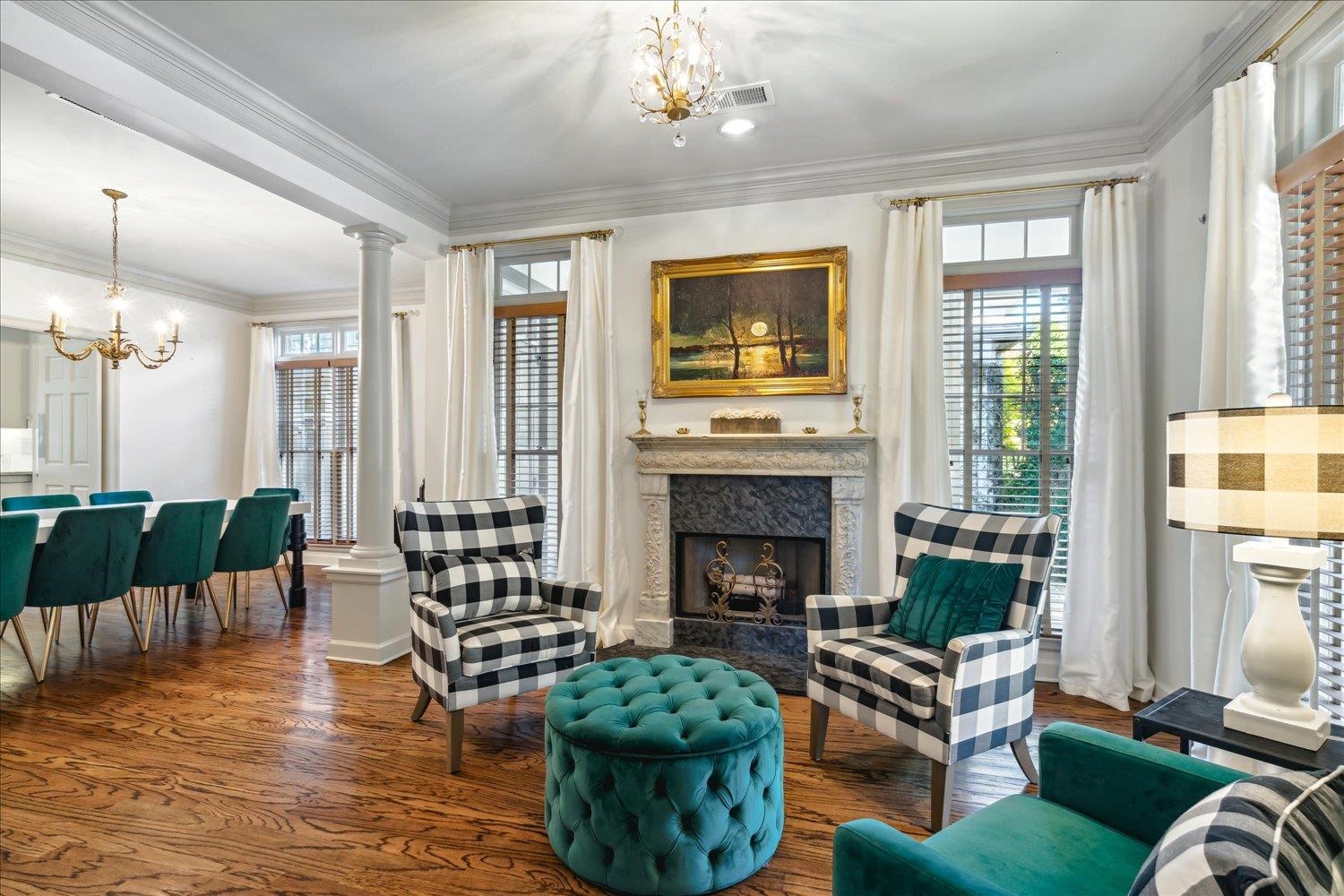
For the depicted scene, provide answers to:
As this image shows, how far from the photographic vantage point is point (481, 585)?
9.57 feet

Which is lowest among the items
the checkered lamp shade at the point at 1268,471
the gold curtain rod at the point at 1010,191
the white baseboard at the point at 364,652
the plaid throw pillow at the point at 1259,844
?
the white baseboard at the point at 364,652

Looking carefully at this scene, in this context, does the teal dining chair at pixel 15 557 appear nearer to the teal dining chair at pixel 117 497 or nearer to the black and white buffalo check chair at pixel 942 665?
the teal dining chair at pixel 117 497

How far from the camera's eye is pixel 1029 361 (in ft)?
11.8

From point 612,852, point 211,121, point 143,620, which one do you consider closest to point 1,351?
point 143,620

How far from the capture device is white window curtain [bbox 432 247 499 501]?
440cm

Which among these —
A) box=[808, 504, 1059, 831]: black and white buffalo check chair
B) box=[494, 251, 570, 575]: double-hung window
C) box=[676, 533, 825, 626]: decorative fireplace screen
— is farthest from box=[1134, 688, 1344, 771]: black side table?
box=[494, 251, 570, 575]: double-hung window

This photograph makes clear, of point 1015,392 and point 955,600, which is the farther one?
point 1015,392

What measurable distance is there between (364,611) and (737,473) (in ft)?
7.60

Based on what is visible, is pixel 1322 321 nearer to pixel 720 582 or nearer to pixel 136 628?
pixel 720 582

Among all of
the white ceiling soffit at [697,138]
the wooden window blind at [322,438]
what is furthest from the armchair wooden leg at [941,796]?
the wooden window blind at [322,438]

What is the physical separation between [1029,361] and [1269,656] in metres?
2.27

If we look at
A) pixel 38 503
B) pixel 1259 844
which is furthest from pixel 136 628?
pixel 1259 844

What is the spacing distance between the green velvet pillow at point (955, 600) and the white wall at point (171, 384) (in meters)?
6.55

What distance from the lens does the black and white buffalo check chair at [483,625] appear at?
2.54m
